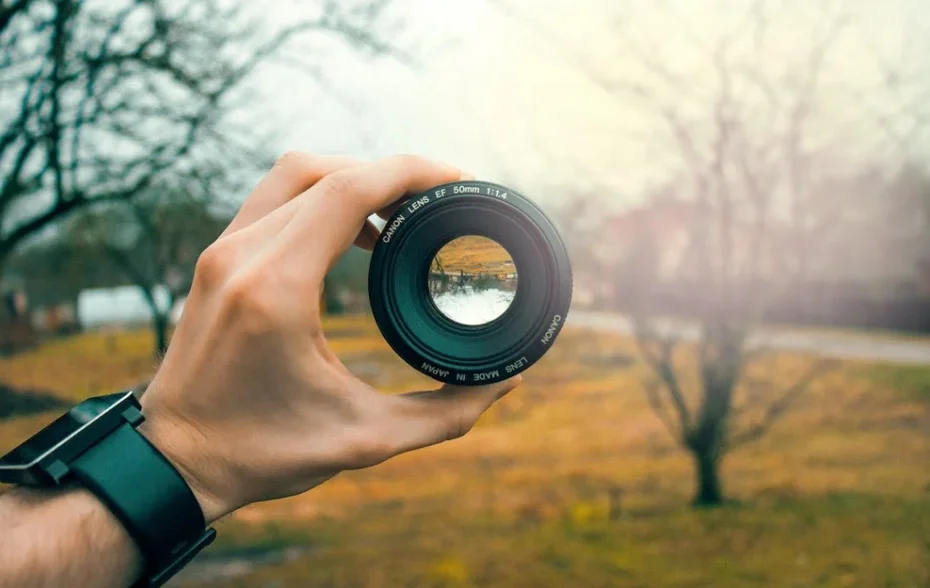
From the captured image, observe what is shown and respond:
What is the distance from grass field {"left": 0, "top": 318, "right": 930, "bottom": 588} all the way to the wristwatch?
2270 mm

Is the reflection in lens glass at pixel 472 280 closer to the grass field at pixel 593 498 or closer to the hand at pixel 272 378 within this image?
the hand at pixel 272 378

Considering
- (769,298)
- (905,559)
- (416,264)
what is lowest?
(905,559)

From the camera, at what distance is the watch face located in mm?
568

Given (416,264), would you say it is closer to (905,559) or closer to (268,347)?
(268,347)

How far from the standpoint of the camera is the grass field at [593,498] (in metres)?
3.16

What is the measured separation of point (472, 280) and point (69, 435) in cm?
41

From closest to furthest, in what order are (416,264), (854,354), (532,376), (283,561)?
(416,264), (283,561), (854,354), (532,376)

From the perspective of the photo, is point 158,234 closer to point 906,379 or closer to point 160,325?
point 160,325

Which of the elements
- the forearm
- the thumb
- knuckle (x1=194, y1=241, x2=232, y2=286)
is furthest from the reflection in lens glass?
the forearm

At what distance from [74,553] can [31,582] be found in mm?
41

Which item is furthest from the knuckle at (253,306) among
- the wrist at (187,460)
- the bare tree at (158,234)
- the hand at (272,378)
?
the bare tree at (158,234)

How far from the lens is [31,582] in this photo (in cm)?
56

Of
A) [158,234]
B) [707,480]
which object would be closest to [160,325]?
[158,234]

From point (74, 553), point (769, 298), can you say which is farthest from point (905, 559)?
point (74, 553)
